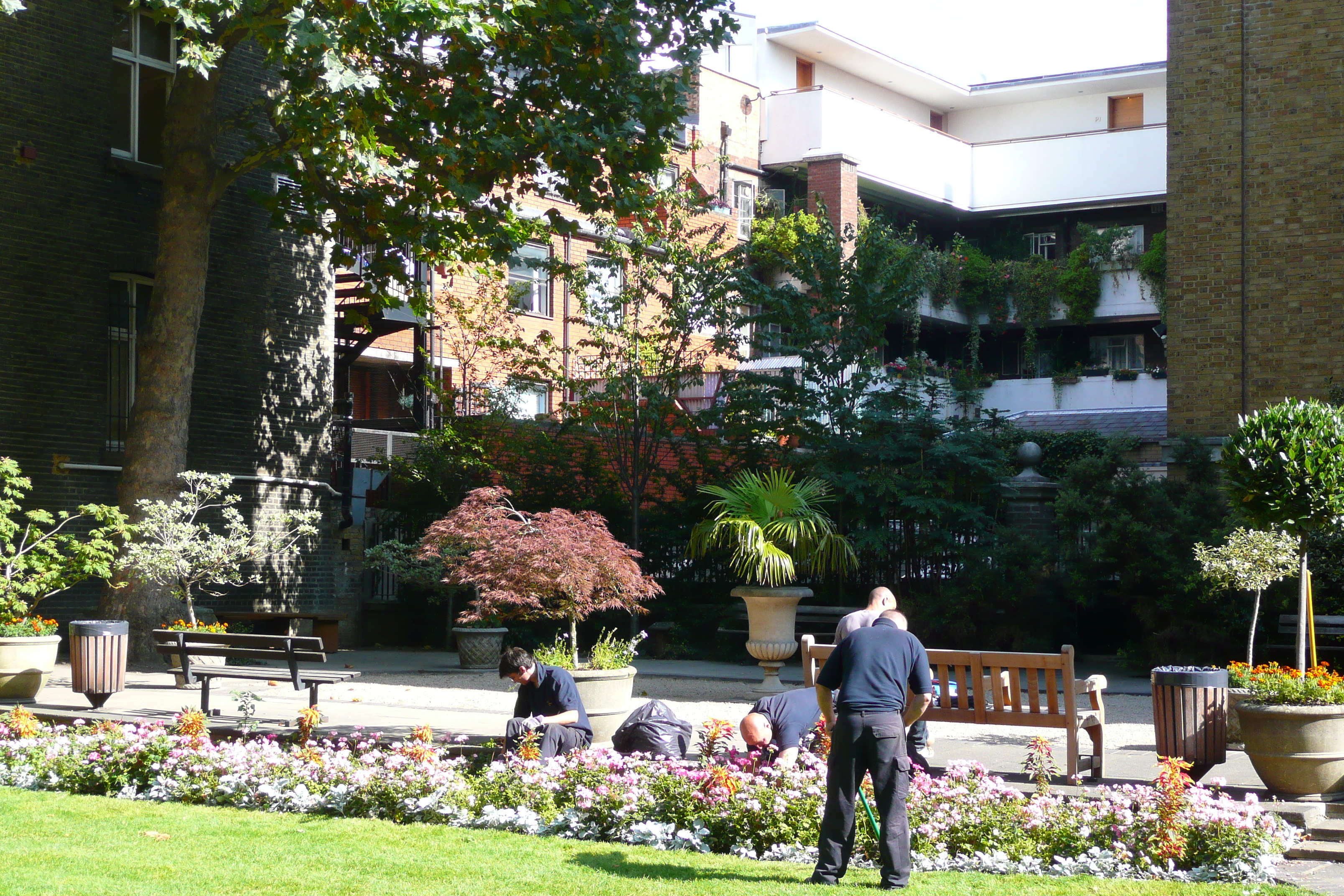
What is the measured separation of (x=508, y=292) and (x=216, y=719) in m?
12.4

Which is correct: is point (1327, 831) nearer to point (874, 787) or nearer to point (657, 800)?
point (874, 787)

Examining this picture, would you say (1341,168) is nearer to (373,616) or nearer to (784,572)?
(784,572)

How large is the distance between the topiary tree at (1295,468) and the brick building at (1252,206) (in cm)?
802

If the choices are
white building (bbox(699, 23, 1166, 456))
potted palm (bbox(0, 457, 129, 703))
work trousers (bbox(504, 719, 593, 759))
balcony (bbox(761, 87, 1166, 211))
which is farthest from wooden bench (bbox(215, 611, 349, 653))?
balcony (bbox(761, 87, 1166, 211))

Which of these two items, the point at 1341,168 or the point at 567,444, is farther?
the point at 567,444

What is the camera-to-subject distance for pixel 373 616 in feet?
74.0

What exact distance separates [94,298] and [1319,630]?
1604 centimetres

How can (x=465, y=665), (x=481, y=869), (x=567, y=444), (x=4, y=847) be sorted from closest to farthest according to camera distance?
1. (x=481, y=869)
2. (x=4, y=847)
3. (x=465, y=665)
4. (x=567, y=444)

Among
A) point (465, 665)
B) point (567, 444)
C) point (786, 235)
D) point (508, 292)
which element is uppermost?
point (786, 235)

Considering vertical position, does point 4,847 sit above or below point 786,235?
below

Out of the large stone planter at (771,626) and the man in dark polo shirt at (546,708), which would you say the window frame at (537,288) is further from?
the man in dark polo shirt at (546,708)

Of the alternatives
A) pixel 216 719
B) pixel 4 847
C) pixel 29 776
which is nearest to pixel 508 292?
pixel 216 719

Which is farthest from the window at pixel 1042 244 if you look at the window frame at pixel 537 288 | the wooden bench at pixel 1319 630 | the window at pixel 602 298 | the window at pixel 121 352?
the window at pixel 121 352

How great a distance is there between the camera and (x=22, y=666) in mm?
13023
